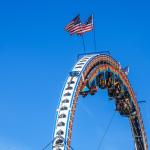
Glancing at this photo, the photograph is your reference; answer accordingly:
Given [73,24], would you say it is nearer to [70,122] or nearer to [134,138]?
[70,122]

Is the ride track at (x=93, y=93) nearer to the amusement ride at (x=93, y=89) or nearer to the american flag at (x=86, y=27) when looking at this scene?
the amusement ride at (x=93, y=89)

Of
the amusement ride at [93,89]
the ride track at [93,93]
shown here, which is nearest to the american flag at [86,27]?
the amusement ride at [93,89]

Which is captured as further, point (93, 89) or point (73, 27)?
point (93, 89)

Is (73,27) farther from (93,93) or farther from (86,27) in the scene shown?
(93,93)

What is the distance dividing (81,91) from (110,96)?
14.4 m

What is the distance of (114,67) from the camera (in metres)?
97.4

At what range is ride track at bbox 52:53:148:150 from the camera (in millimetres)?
77438

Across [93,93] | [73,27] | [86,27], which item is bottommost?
[93,93]

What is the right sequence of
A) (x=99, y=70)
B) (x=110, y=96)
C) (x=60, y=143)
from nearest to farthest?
(x=60, y=143)
(x=99, y=70)
(x=110, y=96)

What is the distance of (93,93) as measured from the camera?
9031cm

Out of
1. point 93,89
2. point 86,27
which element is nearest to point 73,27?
point 86,27

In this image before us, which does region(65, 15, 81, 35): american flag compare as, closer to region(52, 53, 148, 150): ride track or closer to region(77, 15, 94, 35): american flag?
region(77, 15, 94, 35): american flag

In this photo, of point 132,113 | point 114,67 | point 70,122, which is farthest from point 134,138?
point 70,122

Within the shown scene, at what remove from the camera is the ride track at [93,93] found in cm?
7744
